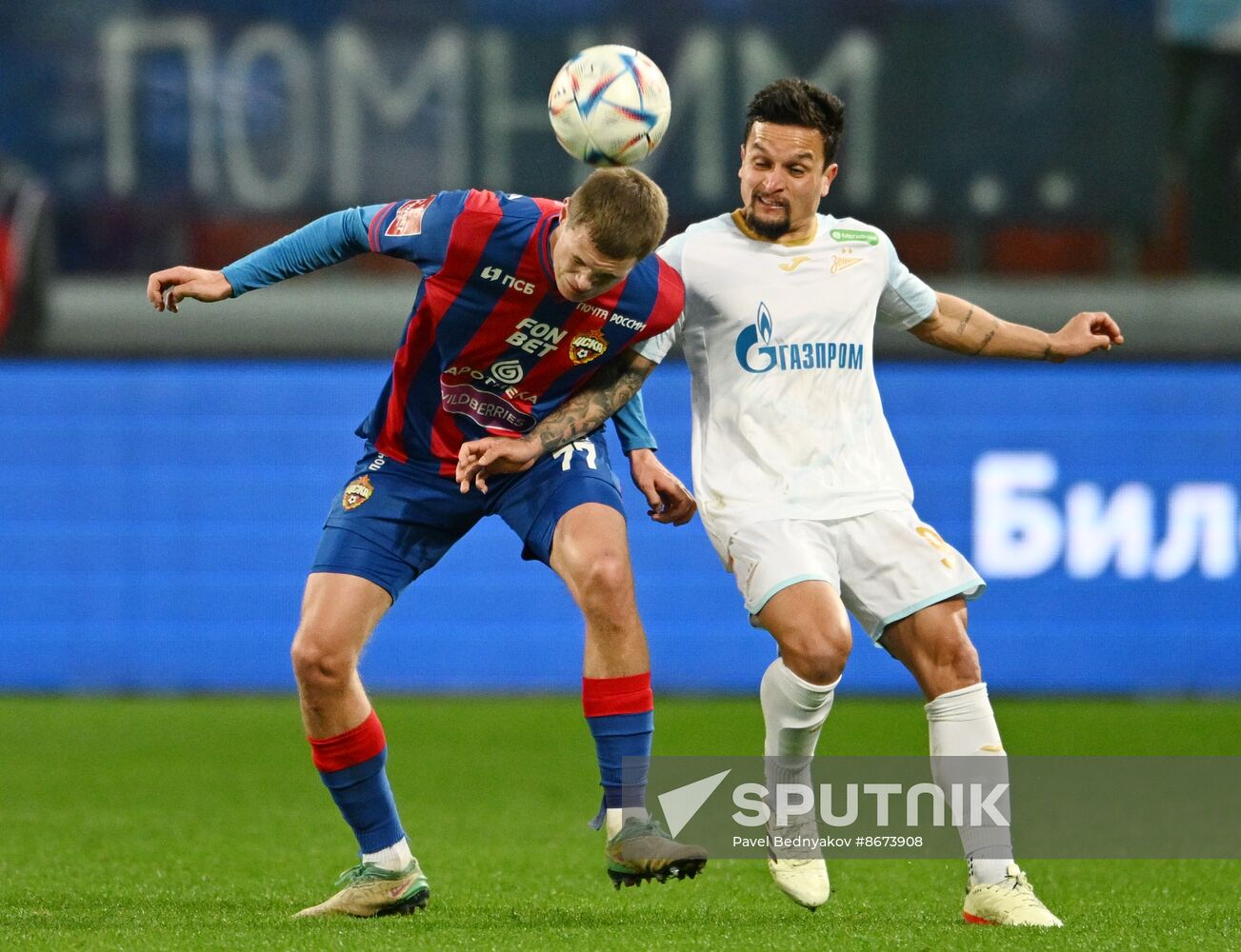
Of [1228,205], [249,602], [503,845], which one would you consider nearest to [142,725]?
[249,602]

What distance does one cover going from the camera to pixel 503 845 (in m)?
5.77

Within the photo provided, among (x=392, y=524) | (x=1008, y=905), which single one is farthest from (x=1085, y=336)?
(x=392, y=524)

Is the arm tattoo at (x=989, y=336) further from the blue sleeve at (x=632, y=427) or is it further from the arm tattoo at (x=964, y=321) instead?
the blue sleeve at (x=632, y=427)

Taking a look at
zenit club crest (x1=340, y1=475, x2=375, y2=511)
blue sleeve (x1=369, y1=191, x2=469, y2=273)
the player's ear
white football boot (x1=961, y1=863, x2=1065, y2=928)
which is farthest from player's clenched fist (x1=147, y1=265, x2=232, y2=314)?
white football boot (x1=961, y1=863, x2=1065, y2=928)

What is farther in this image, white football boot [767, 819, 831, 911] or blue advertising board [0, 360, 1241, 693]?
blue advertising board [0, 360, 1241, 693]

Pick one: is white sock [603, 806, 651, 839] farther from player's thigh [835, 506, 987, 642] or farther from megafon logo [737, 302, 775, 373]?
megafon logo [737, 302, 775, 373]

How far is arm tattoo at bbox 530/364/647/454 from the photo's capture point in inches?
181

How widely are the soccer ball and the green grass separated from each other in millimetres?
1762

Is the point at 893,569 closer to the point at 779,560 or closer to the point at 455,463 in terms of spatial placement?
the point at 779,560

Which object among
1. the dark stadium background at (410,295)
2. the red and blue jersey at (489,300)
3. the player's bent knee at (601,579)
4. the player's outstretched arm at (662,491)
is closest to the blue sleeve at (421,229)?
the red and blue jersey at (489,300)

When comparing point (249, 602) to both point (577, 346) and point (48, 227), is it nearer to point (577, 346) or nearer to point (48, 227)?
point (48, 227)

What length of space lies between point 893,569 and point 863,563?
0.08 metres

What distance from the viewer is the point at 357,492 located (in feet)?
15.6

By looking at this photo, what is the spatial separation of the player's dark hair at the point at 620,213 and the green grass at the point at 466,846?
1462mm
